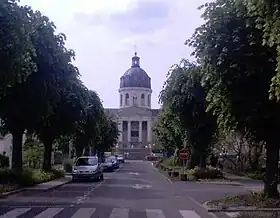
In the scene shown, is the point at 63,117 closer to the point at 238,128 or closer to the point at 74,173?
the point at 74,173

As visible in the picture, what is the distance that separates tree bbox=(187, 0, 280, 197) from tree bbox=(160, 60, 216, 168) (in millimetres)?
18726

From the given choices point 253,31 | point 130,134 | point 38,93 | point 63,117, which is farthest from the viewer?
point 130,134

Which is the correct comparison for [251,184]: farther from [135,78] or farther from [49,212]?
[135,78]

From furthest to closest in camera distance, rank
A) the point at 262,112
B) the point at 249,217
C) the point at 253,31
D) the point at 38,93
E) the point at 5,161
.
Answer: the point at 5,161, the point at 38,93, the point at 262,112, the point at 253,31, the point at 249,217

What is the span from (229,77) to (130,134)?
467 feet

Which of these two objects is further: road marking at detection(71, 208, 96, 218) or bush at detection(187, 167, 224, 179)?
bush at detection(187, 167, 224, 179)

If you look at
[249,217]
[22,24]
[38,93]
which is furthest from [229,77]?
[38,93]

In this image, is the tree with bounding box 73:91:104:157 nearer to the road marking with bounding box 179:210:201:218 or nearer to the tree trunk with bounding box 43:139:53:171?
the tree trunk with bounding box 43:139:53:171

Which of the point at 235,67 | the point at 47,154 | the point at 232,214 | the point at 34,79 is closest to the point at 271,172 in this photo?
the point at 232,214

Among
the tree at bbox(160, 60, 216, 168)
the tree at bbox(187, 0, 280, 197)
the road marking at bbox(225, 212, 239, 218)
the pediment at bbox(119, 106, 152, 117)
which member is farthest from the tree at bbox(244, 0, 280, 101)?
the pediment at bbox(119, 106, 152, 117)

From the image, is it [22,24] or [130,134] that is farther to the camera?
[130,134]

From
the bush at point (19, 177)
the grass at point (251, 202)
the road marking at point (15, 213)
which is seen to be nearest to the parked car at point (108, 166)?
the bush at point (19, 177)

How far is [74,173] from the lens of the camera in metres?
45.4

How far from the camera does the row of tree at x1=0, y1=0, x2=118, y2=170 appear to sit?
2016 cm
